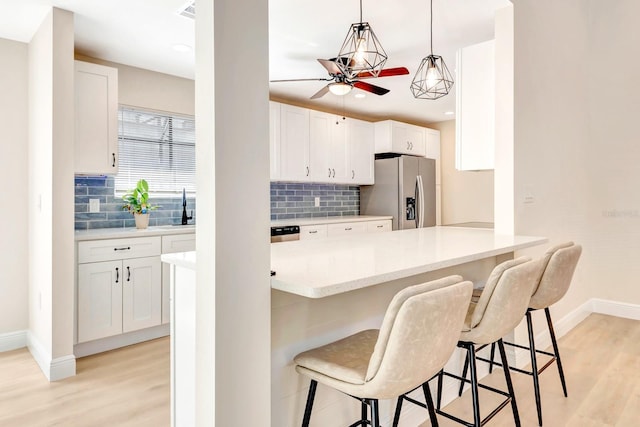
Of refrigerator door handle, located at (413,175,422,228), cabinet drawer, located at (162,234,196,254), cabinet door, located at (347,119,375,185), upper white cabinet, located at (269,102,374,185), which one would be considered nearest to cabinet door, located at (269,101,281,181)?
upper white cabinet, located at (269,102,374,185)

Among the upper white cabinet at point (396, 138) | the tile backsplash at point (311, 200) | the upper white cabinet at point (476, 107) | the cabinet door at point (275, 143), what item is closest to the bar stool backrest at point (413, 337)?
the upper white cabinet at point (476, 107)

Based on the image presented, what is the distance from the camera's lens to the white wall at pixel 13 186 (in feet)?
10.2

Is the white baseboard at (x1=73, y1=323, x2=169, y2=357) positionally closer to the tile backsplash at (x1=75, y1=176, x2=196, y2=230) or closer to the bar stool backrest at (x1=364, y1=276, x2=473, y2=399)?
the tile backsplash at (x1=75, y1=176, x2=196, y2=230)

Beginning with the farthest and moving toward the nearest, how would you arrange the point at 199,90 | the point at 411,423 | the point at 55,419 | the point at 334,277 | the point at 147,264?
the point at 147,264 < the point at 55,419 < the point at 411,423 < the point at 334,277 < the point at 199,90

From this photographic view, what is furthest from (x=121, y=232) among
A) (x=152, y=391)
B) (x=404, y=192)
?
(x=404, y=192)

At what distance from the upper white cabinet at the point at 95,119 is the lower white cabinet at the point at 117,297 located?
0.78m

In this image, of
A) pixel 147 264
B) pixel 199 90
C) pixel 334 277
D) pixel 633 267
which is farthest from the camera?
pixel 633 267

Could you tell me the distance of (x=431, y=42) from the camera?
121 inches

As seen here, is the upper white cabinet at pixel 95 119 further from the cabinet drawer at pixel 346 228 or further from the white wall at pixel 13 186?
the cabinet drawer at pixel 346 228

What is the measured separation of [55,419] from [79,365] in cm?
79

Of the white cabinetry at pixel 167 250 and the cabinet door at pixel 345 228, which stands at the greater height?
the cabinet door at pixel 345 228

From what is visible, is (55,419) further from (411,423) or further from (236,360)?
(411,423)

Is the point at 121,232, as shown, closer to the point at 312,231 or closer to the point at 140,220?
the point at 140,220

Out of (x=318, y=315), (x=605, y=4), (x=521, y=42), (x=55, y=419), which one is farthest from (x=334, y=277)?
(x=605, y=4)
